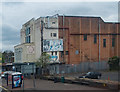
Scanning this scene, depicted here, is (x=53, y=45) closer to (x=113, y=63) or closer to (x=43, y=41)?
(x=43, y=41)

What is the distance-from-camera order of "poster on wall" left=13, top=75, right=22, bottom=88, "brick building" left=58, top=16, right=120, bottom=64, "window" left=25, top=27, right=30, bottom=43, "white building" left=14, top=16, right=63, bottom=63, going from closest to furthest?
"poster on wall" left=13, top=75, right=22, bottom=88, "white building" left=14, top=16, right=63, bottom=63, "brick building" left=58, top=16, right=120, bottom=64, "window" left=25, top=27, right=30, bottom=43

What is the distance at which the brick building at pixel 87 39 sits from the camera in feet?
167

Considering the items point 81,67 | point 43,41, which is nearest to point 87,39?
point 81,67

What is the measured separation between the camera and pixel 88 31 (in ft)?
171

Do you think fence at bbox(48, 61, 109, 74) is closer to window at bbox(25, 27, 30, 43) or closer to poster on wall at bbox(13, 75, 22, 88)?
window at bbox(25, 27, 30, 43)

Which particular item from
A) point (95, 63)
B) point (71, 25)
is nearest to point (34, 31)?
point (71, 25)

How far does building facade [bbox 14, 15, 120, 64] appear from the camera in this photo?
4978 centimetres

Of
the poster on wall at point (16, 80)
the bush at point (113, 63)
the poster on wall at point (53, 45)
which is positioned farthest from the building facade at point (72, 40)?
the poster on wall at point (16, 80)

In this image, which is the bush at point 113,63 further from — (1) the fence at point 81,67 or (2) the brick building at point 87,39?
(2) the brick building at point 87,39

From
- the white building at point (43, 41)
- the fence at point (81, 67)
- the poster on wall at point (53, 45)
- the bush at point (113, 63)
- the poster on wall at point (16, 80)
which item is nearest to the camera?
the poster on wall at point (16, 80)

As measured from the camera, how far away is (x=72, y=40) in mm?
51500

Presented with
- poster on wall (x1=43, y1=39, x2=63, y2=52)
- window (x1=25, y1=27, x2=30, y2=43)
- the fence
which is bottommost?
the fence

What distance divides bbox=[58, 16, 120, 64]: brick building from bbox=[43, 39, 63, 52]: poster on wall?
3.83 ft

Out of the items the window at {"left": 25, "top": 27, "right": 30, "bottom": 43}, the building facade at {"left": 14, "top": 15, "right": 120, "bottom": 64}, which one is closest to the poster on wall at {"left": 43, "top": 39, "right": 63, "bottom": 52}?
the building facade at {"left": 14, "top": 15, "right": 120, "bottom": 64}
